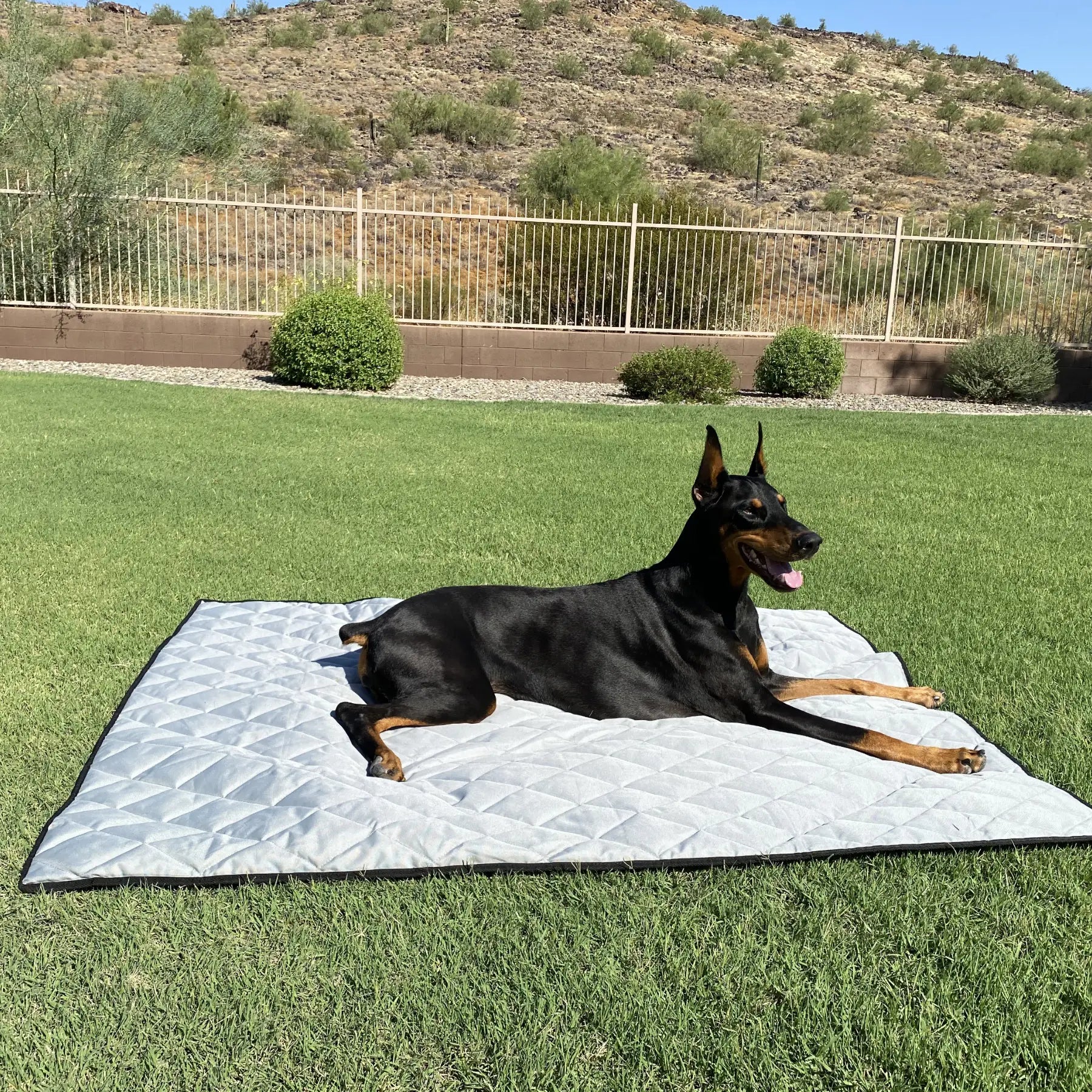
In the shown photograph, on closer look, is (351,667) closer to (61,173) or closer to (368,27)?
(61,173)

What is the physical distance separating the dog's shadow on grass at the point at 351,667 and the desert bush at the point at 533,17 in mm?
48232

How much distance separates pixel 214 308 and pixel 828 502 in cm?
1229

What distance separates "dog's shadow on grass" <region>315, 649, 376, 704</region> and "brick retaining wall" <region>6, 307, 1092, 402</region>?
13.4 meters

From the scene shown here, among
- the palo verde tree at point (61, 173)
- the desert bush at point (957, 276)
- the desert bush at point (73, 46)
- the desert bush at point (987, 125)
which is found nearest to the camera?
the palo verde tree at point (61, 173)

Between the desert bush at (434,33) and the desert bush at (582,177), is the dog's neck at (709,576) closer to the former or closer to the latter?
the desert bush at (582,177)

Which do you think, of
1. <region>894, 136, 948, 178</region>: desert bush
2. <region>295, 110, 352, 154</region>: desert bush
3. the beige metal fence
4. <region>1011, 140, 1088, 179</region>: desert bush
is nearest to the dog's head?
the beige metal fence

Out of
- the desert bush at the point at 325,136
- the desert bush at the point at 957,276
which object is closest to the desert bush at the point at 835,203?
the desert bush at the point at 957,276

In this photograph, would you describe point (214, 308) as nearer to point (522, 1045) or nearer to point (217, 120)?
point (217, 120)

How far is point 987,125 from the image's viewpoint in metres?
43.6

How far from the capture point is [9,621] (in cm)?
503

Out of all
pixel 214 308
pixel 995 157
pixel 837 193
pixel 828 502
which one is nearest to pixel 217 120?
pixel 214 308

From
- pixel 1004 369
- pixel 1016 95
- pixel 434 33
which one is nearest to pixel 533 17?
pixel 434 33

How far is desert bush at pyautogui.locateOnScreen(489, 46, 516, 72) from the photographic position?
43156 millimetres

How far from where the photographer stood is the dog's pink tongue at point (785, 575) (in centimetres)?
366
